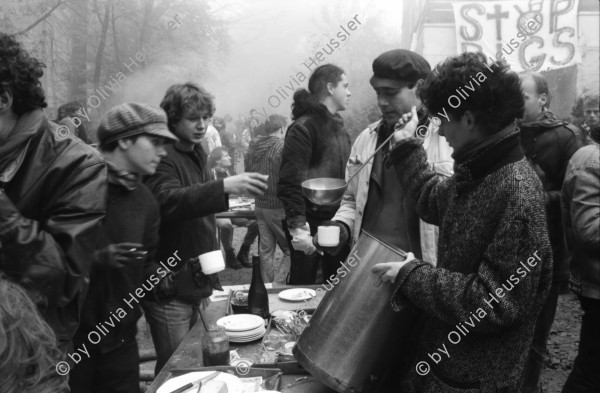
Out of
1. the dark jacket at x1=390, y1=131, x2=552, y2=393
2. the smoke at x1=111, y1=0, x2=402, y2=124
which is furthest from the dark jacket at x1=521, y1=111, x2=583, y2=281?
the smoke at x1=111, y1=0, x2=402, y2=124

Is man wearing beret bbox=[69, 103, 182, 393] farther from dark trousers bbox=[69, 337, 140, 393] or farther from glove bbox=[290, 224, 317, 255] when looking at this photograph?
glove bbox=[290, 224, 317, 255]

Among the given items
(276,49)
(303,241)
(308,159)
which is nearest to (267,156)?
(308,159)

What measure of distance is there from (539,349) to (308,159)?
6.63 ft

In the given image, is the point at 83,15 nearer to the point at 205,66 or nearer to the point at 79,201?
the point at 205,66

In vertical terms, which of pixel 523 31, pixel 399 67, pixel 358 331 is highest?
pixel 523 31

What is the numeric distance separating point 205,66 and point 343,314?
13063 millimetres

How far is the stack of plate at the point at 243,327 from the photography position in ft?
6.31

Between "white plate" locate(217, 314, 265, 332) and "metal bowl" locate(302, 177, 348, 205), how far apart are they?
74cm

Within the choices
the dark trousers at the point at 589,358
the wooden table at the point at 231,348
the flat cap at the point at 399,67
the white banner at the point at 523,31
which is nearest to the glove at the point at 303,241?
the wooden table at the point at 231,348

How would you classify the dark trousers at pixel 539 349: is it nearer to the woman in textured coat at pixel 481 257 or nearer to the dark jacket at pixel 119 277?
the woman in textured coat at pixel 481 257

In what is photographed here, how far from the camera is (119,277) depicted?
203 cm

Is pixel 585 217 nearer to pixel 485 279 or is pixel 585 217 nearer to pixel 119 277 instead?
pixel 485 279

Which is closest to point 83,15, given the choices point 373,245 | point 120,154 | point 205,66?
point 205,66

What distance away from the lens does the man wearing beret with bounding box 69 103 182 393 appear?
193 centimetres
